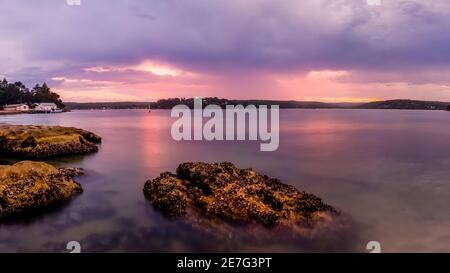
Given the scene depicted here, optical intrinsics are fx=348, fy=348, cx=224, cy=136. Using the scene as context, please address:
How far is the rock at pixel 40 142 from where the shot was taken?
109 feet

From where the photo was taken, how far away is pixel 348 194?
22.1 m

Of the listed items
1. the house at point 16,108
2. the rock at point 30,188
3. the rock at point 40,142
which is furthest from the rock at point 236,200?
the house at point 16,108

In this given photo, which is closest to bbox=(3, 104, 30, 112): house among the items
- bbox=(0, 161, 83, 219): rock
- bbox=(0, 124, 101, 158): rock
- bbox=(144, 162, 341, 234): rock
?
bbox=(0, 124, 101, 158): rock

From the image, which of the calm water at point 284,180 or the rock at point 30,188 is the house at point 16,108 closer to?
the calm water at point 284,180

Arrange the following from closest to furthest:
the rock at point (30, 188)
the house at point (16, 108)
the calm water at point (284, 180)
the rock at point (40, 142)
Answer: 1. the calm water at point (284, 180)
2. the rock at point (30, 188)
3. the rock at point (40, 142)
4. the house at point (16, 108)

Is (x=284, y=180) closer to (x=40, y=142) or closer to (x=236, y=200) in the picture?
(x=236, y=200)

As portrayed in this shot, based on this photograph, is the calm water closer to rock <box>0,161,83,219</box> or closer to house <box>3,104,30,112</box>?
rock <box>0,161,83,219</box>

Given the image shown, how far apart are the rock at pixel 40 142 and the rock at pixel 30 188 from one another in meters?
14.2

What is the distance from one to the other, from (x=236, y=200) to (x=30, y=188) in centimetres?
1057

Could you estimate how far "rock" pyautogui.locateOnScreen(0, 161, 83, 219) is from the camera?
16.6 m

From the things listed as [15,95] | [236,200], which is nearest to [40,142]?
[236,200]

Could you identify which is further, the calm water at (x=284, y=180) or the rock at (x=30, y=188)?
the rock at (x=30, y=188)

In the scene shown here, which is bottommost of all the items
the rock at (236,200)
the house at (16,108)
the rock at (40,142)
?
the rock at (236,200)
